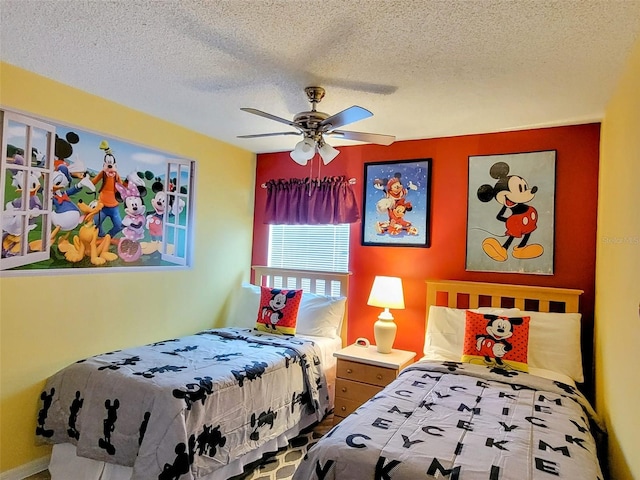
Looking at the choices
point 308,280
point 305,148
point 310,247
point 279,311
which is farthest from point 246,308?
point 305,148

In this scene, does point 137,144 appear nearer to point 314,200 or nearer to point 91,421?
point 314,200

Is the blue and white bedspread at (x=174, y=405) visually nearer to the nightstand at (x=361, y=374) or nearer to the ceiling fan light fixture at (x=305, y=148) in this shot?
the nightstand at (x=361, y=374)

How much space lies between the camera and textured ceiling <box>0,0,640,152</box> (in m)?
1.68

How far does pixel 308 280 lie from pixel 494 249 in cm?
175

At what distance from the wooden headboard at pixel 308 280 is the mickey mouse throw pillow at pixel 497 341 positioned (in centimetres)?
127

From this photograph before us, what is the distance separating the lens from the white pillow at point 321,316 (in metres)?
3.56

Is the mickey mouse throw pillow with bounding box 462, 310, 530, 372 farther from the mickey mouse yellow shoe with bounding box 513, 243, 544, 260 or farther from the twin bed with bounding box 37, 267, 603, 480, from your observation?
the mickey mouse yellow shoe with bounding box 513, 243, 544, 260

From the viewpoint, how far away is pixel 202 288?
3811 mm

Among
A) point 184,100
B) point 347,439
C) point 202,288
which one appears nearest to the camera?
point 347,439

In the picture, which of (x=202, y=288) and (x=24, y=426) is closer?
(x=24, y=426)

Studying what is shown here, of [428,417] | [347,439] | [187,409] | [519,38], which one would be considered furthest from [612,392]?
[187,409]

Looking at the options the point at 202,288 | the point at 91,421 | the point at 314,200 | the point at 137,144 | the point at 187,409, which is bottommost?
the point at 91,421

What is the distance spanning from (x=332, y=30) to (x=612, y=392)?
2.31m

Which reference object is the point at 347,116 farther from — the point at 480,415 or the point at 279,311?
the point at 279,311
